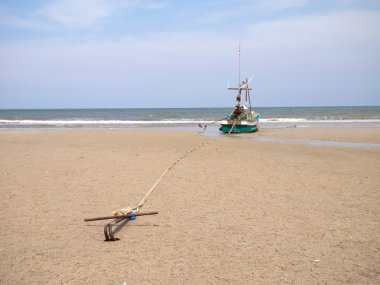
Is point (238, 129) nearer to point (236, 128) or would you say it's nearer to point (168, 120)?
point (236, 128)

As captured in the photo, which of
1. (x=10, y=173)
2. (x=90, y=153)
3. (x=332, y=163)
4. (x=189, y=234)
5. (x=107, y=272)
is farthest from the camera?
(x=90, y=153)

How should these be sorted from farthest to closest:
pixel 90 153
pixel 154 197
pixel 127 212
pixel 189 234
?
pixel 90 153 → pixel 154 197 → pixel 127 212 → pixel 189 234

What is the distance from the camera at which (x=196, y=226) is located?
5305 millimetres

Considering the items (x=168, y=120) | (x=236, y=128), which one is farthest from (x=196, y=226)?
(x=168, y=120)

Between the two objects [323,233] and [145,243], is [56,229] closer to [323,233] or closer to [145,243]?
[145,243]

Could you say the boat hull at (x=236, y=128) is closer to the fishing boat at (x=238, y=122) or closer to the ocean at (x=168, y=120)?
the fishing boat at (x=238, y=122)

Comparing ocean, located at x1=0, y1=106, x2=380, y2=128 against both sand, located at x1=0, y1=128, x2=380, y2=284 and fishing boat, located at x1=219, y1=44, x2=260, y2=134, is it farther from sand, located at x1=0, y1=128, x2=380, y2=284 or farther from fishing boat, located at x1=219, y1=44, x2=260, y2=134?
sand, located at x1=0, y1=128, x2=380, y2=284

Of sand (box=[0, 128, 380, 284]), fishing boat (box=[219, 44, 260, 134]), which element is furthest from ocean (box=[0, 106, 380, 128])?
sand (box=[0, 128, 380, 284])

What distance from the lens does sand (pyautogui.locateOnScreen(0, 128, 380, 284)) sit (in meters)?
3.90

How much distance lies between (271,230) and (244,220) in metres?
0.53

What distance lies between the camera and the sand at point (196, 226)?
3.90 meters

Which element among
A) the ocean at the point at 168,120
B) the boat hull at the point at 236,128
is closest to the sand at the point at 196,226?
the boat hull at the point at 236,128

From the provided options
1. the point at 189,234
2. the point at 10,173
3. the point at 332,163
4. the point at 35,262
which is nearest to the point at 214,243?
the point at 189,234

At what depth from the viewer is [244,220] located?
18.2 ft
